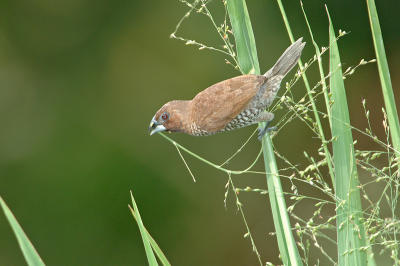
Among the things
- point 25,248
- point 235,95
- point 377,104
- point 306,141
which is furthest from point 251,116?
point 377,104

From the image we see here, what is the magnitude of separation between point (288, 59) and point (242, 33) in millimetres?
509

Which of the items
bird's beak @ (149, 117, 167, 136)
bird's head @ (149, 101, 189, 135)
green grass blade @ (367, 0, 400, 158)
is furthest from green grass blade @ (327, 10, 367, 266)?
bird's beak @ (149, 117, 167, 136)

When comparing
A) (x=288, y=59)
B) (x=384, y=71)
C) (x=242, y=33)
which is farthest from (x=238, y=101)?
(x=384, y=71)

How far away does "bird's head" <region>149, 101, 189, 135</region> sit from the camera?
272cm

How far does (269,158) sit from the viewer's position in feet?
6.29

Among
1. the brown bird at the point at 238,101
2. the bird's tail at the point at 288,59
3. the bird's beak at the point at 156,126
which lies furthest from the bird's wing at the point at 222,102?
the bird's beak at the point at 156,126

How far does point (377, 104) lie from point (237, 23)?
3464 mm

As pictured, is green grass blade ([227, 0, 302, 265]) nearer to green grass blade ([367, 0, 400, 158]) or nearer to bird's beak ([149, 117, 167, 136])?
green grass blade ([367, 0, 400, 158])

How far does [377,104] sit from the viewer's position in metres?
5.18

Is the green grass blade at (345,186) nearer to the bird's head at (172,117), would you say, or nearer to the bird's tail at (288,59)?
the bird's tail at (288,59)

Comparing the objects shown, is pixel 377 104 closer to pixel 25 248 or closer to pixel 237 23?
pixel 237 23

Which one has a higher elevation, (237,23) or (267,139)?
(237,23)

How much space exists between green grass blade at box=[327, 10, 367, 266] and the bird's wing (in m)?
0.77

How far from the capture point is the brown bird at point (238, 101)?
8.02 ft
